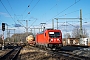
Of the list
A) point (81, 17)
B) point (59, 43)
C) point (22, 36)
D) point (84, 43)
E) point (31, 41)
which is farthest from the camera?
point (22, 36)

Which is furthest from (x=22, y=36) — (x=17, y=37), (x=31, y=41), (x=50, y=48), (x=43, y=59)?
(x=43, y=59)

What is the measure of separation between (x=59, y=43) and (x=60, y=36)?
4.30 ft

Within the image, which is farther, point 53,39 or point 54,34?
point 54,34

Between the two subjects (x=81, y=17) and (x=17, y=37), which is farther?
(x=17, y=37)

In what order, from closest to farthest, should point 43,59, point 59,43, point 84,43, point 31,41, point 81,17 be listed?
point 43,59 → point 59,43 → point 81,17 → point 84,43 → point 31,41

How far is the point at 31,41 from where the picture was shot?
68.6m

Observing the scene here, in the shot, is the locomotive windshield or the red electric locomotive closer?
the red electric locomotive

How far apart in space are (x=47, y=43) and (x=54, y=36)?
1657 mm

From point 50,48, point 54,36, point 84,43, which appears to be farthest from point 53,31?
point 84,43

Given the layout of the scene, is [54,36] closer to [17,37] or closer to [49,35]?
[49,35]

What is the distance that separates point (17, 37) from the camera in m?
142

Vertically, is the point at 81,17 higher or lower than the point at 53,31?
higher

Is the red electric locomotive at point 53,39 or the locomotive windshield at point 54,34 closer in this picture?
the red electric locomotive at point 53,39

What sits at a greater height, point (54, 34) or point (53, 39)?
point (54, 34)
